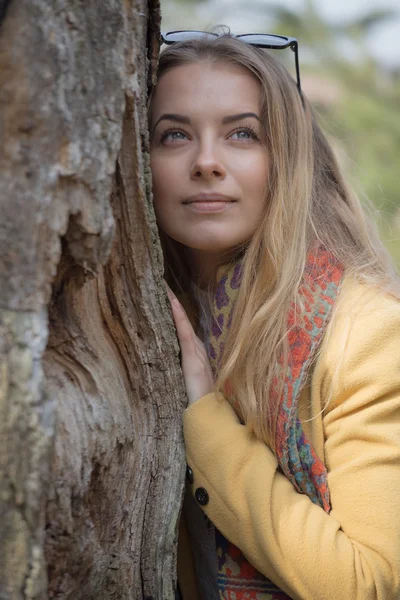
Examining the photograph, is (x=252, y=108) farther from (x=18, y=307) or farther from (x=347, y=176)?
(x=18, y=307)

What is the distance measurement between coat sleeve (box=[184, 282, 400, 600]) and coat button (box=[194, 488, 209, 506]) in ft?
0.04

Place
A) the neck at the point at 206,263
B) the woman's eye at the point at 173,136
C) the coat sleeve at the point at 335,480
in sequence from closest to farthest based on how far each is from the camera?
the coat sleeve at the point at 335,480 → the woman's eye at the point at 173,136 → the neck at the point at 206,263

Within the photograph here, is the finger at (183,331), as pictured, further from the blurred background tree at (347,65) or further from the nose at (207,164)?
the blurred background tree at (347,65)

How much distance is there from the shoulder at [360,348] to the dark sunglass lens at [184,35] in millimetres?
863

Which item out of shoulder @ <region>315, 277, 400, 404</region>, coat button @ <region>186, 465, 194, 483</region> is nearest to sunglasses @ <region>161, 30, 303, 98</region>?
shoulder @ <region>315, 277, 400, 404</region>

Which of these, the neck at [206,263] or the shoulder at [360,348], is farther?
the neck at [206,263]

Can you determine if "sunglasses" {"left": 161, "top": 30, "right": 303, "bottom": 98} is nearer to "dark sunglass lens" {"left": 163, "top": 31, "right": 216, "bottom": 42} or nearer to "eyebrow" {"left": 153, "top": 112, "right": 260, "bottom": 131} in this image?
"dark sunglass lens" {"left": 163, "top": 31, "right": 216, "bottom": 42}

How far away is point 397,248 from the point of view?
212 inches

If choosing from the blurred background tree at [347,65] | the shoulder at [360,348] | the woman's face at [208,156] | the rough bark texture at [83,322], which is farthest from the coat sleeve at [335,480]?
the blurred background tree at [347,65]

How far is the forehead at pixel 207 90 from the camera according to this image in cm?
178

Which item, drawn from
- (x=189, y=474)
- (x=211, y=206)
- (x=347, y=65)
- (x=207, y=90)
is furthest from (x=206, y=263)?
(x=347, y=65)

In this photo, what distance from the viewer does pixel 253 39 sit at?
196cm

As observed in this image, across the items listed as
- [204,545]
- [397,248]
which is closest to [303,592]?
[204,545]

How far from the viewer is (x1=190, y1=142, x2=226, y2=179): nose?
1717mm
